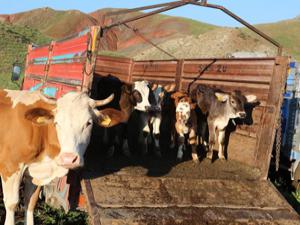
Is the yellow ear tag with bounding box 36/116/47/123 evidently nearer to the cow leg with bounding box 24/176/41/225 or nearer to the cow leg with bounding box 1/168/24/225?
the cow leg with bounding box 1/168/24/225

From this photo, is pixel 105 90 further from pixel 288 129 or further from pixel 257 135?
pixel 288 129

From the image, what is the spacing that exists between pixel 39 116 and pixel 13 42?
132ft

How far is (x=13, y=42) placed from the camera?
42.1 metres

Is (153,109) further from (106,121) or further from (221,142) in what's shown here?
(106,121)

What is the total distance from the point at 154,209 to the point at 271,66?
10.5 ft

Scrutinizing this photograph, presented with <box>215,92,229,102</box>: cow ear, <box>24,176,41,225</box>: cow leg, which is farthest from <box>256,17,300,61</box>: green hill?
<box>24,176,41,225</box>: cow leg

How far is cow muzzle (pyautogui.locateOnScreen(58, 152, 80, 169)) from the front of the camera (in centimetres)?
434

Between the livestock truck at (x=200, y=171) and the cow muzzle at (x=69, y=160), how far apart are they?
0.48 metres

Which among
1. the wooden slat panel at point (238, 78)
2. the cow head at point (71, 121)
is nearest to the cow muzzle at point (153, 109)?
the wooden slat panel at point (238, 78)

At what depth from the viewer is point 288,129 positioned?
8.07 metres

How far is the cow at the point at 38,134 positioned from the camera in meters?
4.68

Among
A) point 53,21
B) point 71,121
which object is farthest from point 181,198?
point 53,21

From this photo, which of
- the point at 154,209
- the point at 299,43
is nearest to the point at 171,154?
the point at 154,209

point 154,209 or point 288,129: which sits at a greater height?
point 288,129
